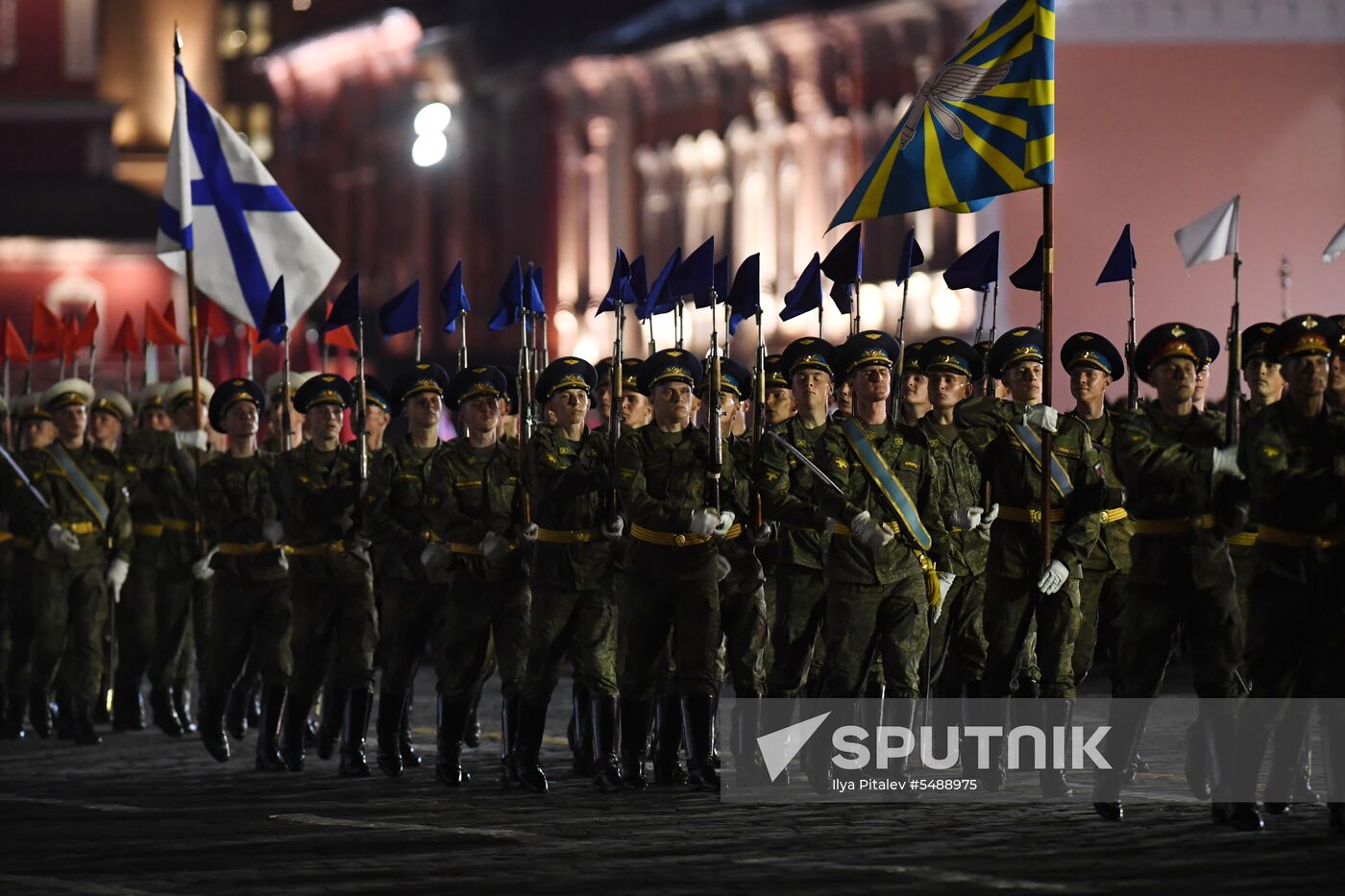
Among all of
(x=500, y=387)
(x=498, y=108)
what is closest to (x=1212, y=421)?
(x=500, y=387)

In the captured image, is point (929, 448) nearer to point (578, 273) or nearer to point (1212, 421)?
point (1212, 421)

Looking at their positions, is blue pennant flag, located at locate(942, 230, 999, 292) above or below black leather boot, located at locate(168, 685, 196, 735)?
above

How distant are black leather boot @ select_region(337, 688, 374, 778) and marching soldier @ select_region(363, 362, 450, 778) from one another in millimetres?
111

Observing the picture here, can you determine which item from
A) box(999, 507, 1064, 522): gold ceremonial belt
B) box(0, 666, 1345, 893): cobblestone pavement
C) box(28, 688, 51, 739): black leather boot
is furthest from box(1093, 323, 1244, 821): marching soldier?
box(28, 688, 51, 739): black leather boot

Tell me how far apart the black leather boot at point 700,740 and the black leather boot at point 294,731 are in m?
2.66

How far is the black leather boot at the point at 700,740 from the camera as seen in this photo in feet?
44.5

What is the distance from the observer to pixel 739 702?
1419cm

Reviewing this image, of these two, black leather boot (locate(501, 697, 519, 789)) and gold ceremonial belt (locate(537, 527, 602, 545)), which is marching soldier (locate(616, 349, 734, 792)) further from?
black leather boot (locate(501, 697, 519, 789))

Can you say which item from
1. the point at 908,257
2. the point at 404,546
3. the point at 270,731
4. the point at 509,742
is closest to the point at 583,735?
the point at 509,742

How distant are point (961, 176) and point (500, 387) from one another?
2579mm

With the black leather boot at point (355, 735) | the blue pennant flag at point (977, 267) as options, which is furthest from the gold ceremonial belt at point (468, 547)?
the blue pennant flag at point (977, 267)

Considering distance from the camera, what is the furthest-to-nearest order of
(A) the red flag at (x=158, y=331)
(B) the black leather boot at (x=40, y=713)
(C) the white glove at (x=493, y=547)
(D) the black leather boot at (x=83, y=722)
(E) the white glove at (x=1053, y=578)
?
(A) the red flag at (x=158, y=331) → (B) the black leather boot at (x=40, y=713) → (D) the black leather boot at (x=83, y=722) → (C) the white glove at (x=493, y=547) → (E) the white glove at (x=1053, y=578)

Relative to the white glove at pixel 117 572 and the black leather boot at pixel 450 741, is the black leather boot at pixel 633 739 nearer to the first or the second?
the black leather boot at pixel 450 741

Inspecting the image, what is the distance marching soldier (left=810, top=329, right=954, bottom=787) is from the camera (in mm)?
13141
